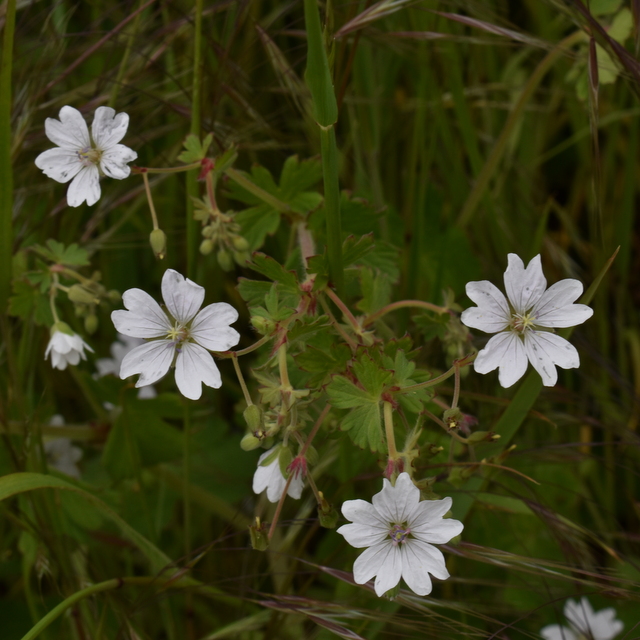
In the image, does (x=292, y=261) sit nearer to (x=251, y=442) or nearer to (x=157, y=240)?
(x=157, y=240)

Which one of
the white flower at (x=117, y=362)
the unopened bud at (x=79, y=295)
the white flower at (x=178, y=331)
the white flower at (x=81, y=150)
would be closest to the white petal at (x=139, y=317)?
the white flower at (x=178, y=331)

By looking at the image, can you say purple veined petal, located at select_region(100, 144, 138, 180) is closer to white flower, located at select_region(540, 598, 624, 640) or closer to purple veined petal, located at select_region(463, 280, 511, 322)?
purple veined petal, located at select_region(463, 280, 511, 322)

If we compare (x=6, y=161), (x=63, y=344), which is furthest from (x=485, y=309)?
(x=6, y=161)

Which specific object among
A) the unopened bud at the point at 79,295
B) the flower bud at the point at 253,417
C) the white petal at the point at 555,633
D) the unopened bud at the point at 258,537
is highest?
the unopened bud at the point at 79,295

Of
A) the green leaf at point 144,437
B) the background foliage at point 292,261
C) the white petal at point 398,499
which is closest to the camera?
the white petal at point 398,499

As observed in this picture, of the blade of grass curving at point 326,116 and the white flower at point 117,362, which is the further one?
the white flower at point 117,362

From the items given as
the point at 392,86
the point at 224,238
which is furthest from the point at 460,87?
the point at 224,238

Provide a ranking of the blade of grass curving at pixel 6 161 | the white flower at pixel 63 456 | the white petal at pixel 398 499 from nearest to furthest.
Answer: the white petal at pixel 398 499 < the blade of grass curving at pixel 6 161 < the white flower at pixel 63 456

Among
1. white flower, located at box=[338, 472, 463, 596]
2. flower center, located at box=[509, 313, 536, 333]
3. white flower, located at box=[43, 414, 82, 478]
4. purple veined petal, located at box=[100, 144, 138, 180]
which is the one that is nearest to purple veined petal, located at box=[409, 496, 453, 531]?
white flower, located at box=[338, 472, 463, 596]

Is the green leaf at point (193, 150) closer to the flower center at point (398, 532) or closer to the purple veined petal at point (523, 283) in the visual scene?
the purple veined petal at point (523, 283)
